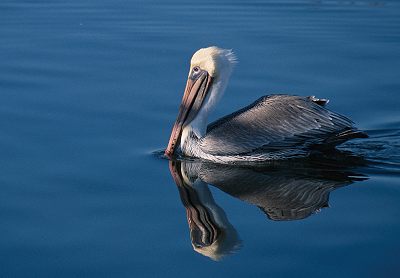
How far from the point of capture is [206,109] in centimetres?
735

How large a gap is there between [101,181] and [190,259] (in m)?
1.52

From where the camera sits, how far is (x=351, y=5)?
1233cm

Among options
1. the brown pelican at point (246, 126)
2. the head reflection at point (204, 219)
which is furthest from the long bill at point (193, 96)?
the head reflection at point (204, 219)

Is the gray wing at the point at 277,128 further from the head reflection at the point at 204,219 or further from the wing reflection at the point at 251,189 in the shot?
the head reflection at the point at 204,219

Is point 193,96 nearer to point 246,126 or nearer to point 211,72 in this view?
point 211,72

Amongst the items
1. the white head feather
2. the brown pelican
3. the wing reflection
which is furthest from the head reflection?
the white head feather

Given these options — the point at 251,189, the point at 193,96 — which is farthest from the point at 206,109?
the point at 251,189

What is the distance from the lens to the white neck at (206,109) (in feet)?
23.8

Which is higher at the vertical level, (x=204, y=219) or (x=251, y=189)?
(x=251, y=189)

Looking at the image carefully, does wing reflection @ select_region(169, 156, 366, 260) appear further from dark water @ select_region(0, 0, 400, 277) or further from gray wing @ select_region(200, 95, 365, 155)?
gray wing @ select_region(200, 95, 365, 155)

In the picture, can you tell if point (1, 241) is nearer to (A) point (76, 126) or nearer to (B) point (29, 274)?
(B) point (29, 274)

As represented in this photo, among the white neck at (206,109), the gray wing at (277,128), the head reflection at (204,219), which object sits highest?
the white neck at (206,109)

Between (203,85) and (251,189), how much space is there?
134 centimetres

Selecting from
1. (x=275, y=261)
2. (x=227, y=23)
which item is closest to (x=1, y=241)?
(x=275, y=261)
